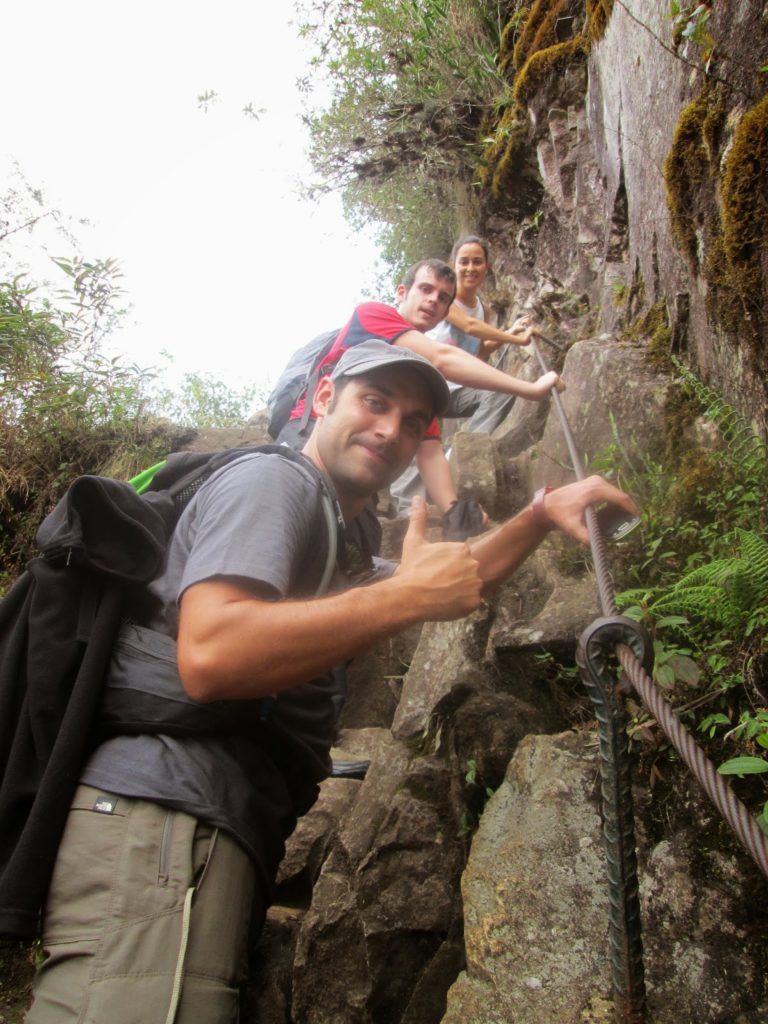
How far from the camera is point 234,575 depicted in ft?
6.27

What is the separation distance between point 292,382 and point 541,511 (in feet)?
7.43

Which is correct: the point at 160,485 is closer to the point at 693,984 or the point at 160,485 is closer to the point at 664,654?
the point at 664,654

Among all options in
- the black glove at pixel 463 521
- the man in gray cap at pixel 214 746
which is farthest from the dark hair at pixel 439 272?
the man in gray cap at pixel 214 746

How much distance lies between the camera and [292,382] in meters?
4.49

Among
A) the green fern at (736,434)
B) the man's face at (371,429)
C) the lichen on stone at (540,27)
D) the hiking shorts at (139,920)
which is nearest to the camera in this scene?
the hiking shorts at (139,920)

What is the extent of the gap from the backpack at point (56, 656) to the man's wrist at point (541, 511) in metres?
1.59

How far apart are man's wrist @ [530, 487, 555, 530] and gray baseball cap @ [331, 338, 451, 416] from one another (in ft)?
1.97

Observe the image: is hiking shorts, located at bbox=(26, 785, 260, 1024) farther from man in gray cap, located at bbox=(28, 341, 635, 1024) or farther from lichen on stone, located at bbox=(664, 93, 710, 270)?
lichen on stone, located at bbox=(664, 93, 710, 270)

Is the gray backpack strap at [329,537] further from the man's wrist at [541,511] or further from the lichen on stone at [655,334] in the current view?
the lichen on stone at [655,334]

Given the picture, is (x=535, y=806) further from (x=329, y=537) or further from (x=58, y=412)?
(x=58, y=412)

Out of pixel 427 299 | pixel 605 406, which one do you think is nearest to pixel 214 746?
pixel 605 406

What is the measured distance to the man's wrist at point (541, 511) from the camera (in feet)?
9.38

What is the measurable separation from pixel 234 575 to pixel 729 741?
6.39ft

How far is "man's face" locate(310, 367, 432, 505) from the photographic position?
2.68 meters
